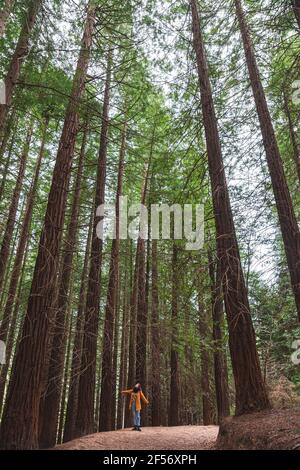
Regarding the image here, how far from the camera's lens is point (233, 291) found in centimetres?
645

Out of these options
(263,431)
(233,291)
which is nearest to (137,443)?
(263,431)

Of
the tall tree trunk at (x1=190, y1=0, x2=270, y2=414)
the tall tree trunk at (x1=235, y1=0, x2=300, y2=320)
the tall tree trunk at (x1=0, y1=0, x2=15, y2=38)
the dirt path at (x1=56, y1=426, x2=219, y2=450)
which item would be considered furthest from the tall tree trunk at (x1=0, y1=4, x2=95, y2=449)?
the tall tree trunk at (x1=235, y1=0, x2=300, y2=320)

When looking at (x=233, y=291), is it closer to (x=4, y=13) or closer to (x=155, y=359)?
(x=4, y=13)

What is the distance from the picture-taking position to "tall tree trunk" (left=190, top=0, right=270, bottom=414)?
5.97 m

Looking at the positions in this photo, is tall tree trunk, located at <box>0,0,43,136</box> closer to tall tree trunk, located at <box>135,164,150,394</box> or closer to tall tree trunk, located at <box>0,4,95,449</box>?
tall tree trunk, located at <box>0,4,95,449</box>

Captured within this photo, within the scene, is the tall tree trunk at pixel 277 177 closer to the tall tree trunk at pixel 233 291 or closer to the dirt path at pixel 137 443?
the tall tree trunk at pixel 233 291

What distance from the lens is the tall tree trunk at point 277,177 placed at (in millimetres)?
6879

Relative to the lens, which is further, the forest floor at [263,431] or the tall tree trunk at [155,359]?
the tall tree trunk at [155,359]

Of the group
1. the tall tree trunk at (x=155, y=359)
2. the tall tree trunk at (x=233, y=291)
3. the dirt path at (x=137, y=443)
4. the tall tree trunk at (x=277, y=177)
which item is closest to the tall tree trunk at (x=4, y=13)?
the tall tree trunk at (x=233, y=291)

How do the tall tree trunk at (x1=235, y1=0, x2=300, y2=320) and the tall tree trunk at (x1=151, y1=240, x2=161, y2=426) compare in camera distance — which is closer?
the tall tree trunk at (x1=235, y1=0, x2=300, y2=320)

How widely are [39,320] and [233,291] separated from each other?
3591mm

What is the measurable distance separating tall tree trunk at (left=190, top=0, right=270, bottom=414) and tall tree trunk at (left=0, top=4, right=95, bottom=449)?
298 centimetres

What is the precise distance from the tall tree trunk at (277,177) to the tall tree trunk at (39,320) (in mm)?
3946
